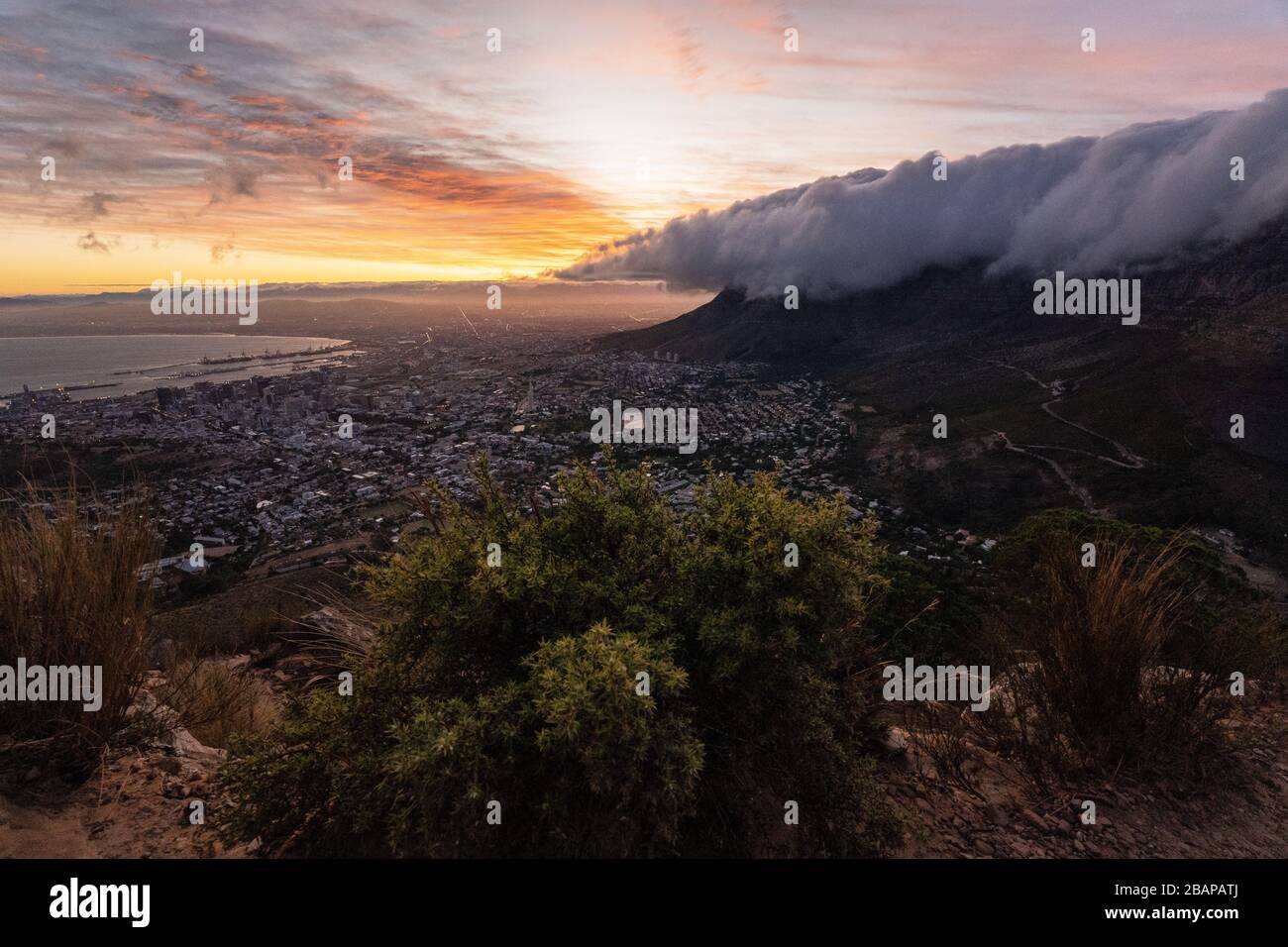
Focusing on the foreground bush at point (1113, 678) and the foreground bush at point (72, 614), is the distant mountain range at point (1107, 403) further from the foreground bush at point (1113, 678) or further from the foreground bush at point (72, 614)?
the foreground bush at point (72, 614)

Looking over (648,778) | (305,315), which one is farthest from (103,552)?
(305,315)

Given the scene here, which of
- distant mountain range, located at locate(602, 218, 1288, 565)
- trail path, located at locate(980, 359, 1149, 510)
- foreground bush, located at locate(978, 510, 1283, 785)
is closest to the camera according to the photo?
foreground bush, located at locate(978, 510, 1283, 785)

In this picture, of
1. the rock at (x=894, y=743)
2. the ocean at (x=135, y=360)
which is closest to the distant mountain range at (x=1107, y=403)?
the rock at (x=894, y=743)

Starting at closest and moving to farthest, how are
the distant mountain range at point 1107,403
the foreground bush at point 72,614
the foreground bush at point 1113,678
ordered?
the foreground bush at point 72,614 < the foreground bush at point 1113,678 < the distant mountain range at point 1107,403

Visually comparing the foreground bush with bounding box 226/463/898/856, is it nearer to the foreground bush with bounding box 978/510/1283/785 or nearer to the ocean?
the foreground bush with bounding box 978/510/1283/785

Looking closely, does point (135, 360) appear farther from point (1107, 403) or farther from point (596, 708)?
point (1107, 403)

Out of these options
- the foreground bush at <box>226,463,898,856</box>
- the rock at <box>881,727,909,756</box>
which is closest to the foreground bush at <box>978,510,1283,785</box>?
the rock at <box>881,727,909,756</box>

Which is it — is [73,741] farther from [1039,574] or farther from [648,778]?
[1039,574]

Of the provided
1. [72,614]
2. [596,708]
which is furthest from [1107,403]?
[72,614]
